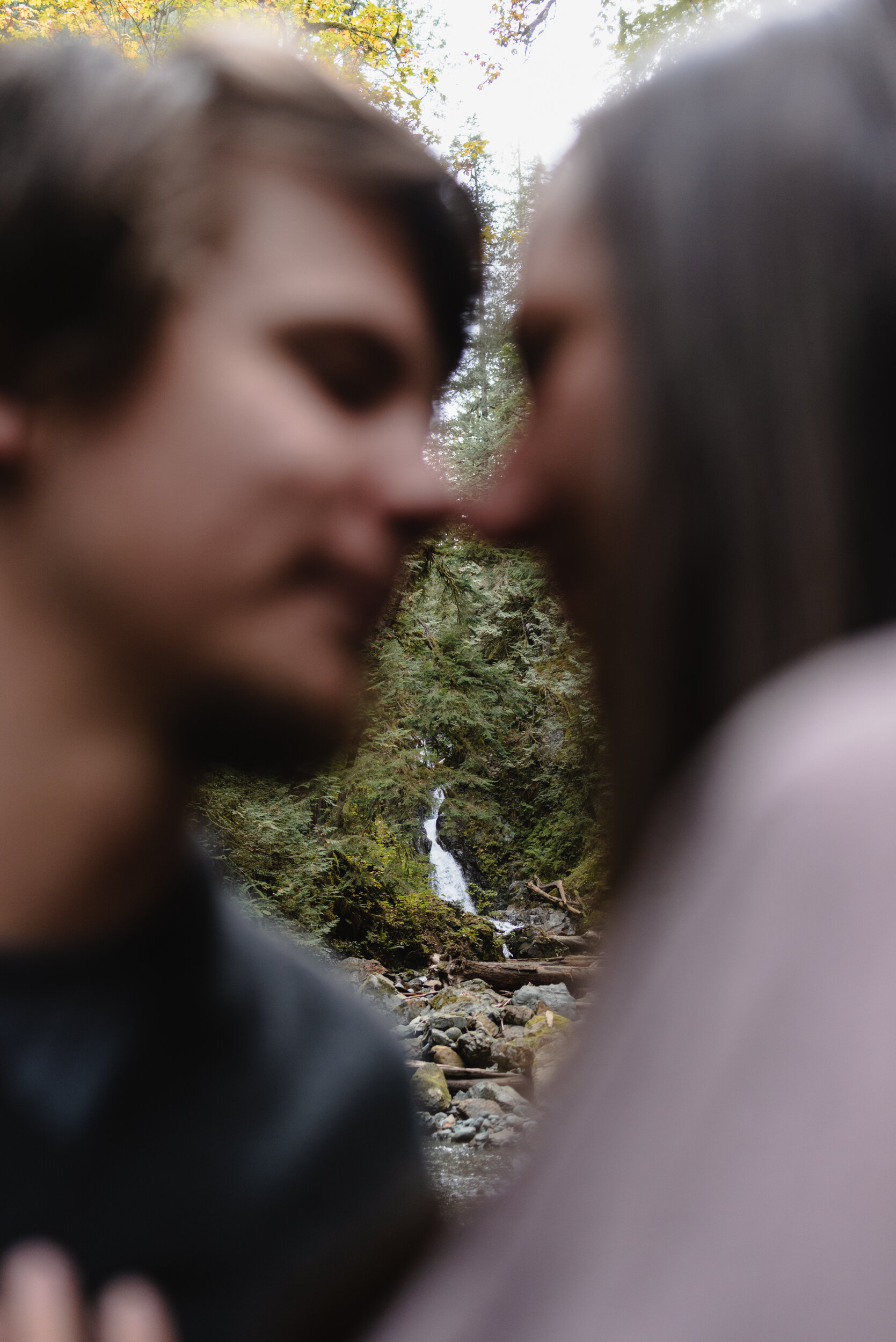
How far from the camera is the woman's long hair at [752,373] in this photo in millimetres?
469

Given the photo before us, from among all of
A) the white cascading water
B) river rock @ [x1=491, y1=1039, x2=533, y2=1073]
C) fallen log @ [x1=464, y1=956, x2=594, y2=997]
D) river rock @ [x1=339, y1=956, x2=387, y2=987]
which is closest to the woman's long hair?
river rock @ [x1=491, y1=1039, x2=533, y2=1073]

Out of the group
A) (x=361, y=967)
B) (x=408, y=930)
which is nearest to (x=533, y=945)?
(x=408, y=930)

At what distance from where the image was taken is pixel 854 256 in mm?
486

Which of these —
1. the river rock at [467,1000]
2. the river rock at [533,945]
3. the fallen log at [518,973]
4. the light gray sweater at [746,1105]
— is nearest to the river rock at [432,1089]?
the river rock at [467,1000]

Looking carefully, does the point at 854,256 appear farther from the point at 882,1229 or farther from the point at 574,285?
the point at 882,1229

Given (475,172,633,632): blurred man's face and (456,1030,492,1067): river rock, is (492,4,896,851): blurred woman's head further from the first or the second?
(456,1030,492,1067): river rock

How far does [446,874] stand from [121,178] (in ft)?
33.4

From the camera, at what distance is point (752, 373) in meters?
0.49

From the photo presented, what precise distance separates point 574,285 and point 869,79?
199 mm

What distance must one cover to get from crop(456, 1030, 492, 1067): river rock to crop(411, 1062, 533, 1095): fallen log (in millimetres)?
102

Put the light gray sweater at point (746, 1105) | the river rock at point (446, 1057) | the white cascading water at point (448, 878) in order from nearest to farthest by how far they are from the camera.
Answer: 1. the light gray sweater at point (746, 1105)
2. the river rock at point (446, 1057)
3. the white cascading water at point (448, 878)

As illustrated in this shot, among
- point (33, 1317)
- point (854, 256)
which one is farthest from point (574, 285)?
point (33, 1317)

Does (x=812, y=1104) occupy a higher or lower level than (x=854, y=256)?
lower

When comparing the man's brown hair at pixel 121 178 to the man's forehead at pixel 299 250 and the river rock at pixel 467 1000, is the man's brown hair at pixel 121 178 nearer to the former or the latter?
the man's forehead at pixel 299 250
